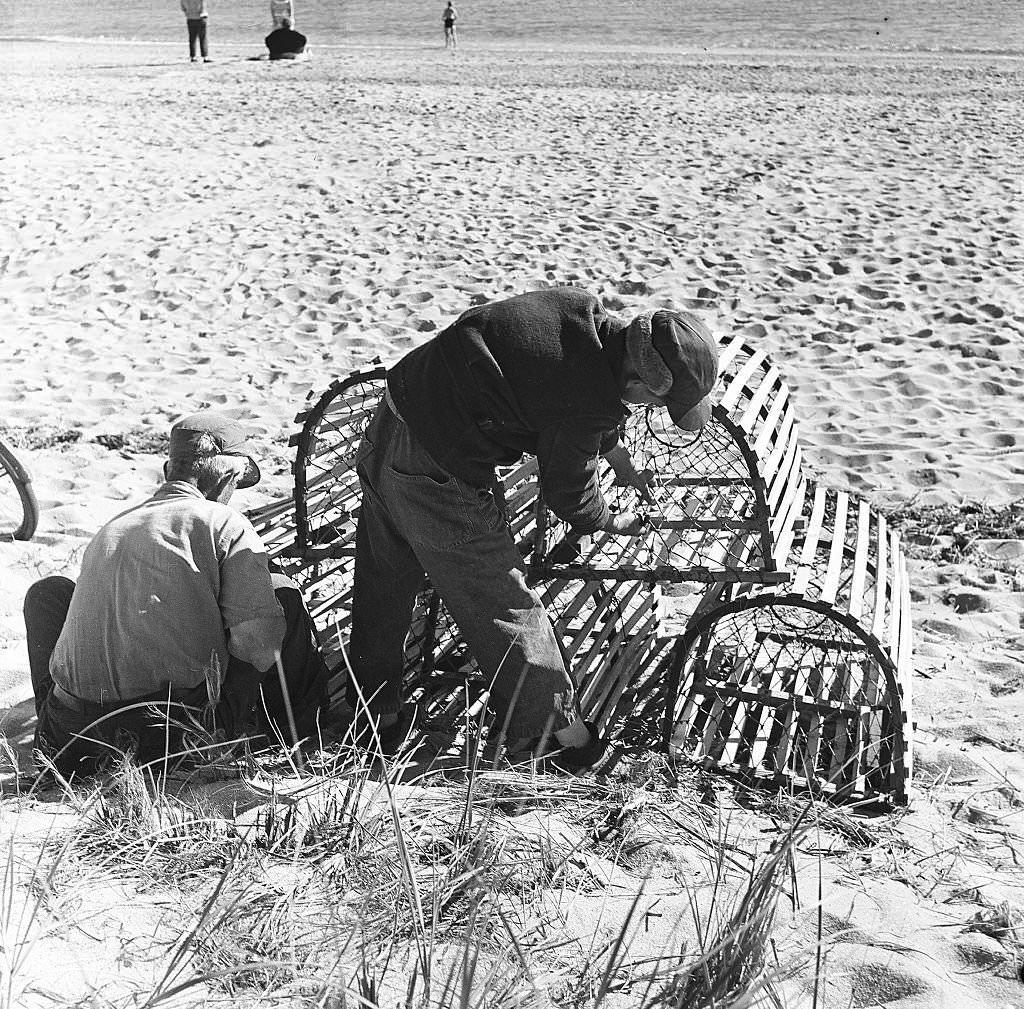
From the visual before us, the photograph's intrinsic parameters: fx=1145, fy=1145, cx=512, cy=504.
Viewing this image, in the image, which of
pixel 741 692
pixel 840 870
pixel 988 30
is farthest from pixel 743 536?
pixel 988 30

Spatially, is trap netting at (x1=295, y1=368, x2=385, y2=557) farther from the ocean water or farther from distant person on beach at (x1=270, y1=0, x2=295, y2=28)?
the ocean water

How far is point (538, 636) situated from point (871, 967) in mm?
1209

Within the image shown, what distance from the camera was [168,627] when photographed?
299cm

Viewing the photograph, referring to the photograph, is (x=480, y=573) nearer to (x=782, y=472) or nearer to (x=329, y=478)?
(x=782, y=472)

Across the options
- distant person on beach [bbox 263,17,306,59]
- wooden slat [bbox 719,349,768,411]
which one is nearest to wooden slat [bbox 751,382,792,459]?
wooden slat [bbox 719,349,768,411]

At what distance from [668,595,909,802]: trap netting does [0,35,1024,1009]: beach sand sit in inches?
7.9

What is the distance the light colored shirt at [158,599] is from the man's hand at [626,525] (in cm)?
96

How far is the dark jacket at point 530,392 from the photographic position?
9.50ft

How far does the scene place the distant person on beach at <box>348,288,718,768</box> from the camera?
289 centimetres

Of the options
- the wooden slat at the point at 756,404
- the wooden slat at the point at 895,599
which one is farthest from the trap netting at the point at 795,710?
the wooden slat at the point at 756,404

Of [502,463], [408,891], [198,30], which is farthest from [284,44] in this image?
[408,891]

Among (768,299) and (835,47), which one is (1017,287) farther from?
(835,47)

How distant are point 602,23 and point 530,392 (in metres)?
31.7

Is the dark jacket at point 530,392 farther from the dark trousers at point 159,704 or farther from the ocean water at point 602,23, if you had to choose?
the ocean water at point 602,23
